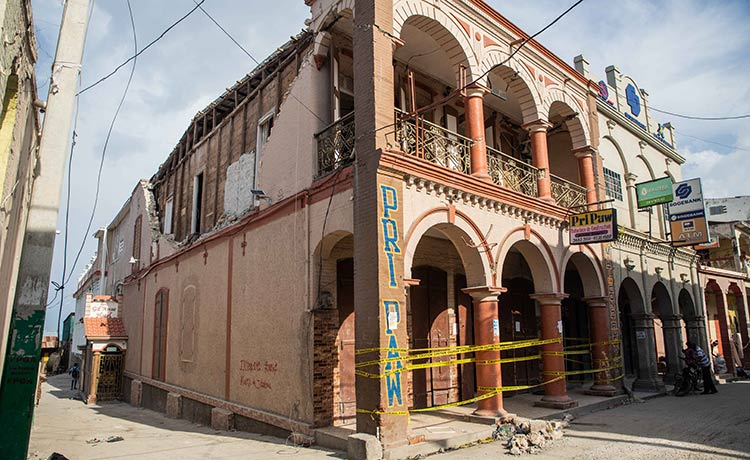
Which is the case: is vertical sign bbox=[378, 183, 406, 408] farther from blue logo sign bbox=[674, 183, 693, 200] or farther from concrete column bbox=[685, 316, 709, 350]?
concrete column bbox=[685, 316, 709, 350]

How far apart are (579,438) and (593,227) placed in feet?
17.0

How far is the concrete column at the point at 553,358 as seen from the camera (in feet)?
39.0

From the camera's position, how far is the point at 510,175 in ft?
40.4

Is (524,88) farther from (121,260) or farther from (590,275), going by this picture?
(121,260)

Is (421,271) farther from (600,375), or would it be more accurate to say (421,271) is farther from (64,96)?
(64,96)

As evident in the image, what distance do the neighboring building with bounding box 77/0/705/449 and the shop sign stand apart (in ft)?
1.06

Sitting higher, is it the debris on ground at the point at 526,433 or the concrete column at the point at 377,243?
the concrete column at the point at 377,243

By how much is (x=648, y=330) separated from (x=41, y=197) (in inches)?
648

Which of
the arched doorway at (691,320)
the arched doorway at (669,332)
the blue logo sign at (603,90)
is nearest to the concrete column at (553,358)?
the arched doorway at (669,332)

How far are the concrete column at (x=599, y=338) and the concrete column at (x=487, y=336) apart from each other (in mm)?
4789

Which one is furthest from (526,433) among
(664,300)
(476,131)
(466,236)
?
(664,300)

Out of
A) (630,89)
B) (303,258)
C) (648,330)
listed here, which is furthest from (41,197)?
(630,89)

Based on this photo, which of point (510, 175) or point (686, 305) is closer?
point (510, 175)

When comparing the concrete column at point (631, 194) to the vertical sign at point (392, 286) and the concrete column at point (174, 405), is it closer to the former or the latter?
the vertical sign at point (392, 286)
